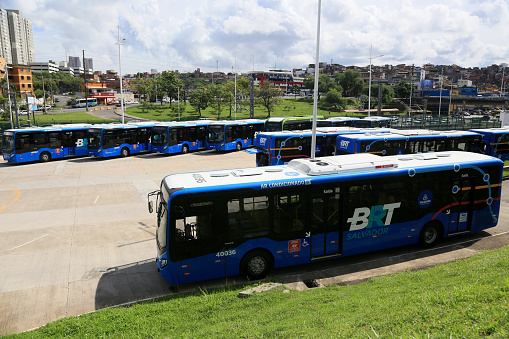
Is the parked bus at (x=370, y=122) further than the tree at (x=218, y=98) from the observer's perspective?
No

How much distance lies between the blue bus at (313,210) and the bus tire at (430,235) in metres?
0.03

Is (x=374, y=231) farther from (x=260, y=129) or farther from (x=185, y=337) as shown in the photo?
(x=260, y=129)

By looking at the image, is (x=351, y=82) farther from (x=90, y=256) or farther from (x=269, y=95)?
(x=90, y=256)

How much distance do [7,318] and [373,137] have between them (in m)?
19.1

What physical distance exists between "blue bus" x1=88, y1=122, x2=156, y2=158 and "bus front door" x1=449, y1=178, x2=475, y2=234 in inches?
1061

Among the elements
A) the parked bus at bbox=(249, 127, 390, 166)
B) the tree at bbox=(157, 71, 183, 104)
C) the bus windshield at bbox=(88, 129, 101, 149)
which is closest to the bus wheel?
the bus windshield at bbox=(88, 129, 101, 149)

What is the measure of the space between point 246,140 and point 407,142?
681 inches

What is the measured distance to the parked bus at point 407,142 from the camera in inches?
851

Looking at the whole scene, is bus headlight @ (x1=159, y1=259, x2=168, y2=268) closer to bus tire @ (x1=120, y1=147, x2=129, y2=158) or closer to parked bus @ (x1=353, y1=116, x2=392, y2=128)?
bus tire @ (x1=120, y1=147, x2=129, y2=158)

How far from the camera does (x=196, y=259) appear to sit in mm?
9539

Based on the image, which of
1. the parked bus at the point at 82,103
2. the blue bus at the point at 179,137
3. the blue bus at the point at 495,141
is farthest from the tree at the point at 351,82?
the blue bus at the point at 495,141

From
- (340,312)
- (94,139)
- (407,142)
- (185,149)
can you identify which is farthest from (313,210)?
(94,139)

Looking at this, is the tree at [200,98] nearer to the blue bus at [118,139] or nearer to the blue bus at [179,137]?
the blue bus at [179,137]

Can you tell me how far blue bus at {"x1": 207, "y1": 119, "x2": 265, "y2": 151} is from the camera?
3488 cm
